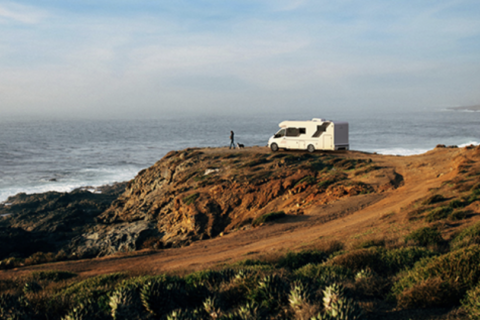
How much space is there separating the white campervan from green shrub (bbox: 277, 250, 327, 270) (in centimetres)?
1840

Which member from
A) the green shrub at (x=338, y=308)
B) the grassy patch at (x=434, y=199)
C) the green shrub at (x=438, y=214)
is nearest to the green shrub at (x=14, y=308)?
the green shrub at (x=338, y=308)

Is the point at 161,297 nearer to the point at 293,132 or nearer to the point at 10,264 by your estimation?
the point at 10,264

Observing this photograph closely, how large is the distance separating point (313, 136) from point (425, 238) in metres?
18.0

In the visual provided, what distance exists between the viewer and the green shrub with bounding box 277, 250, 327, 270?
28.4ft

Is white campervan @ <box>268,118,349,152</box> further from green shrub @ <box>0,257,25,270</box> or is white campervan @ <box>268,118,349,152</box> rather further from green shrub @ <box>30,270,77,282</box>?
green shrub @ <box>30,270,77,282</box>

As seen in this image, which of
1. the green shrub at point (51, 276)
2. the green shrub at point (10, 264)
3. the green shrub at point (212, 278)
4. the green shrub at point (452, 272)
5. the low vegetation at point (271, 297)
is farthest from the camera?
the green shrub at point (10, 264)

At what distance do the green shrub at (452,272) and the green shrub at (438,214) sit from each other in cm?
726

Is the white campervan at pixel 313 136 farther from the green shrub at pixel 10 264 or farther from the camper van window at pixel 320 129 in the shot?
the green shrub at pixel 10 264

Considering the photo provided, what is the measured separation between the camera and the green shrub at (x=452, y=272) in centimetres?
540

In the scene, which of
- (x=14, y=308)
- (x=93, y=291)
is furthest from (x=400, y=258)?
(x=14, y=308)

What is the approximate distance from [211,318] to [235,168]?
817 inches

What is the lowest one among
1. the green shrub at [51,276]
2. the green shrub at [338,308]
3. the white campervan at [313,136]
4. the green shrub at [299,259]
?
the green shrub at [51,276]

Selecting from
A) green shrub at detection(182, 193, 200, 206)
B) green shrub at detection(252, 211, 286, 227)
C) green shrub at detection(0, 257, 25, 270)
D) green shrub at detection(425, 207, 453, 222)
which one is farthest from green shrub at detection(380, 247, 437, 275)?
green shrub at detection(182, 193, 200, 206)

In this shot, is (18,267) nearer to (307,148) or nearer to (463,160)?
(307,148)
